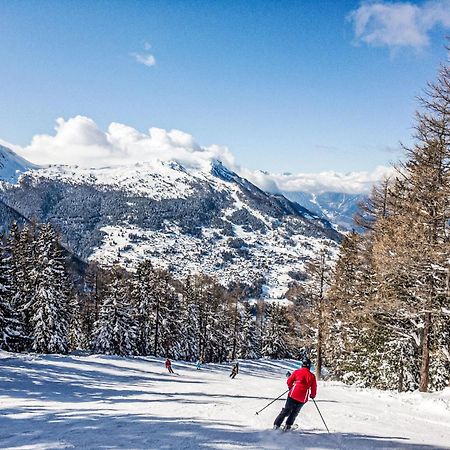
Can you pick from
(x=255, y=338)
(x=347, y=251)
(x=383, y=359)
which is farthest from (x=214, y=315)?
(x=383, y=359)

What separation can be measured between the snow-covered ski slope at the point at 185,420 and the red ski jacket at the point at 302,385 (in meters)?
0.87

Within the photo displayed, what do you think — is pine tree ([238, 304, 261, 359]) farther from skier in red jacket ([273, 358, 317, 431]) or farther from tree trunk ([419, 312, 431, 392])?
skier in red jacket ([273, 358, 317, 431])

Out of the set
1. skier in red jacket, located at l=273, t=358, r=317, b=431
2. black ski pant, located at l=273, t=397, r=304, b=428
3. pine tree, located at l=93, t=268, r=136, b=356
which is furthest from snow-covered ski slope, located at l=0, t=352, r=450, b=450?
pine tree, located at l=93, t=268, r=136, b=356

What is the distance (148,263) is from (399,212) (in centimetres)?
3378

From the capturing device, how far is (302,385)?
9.38m

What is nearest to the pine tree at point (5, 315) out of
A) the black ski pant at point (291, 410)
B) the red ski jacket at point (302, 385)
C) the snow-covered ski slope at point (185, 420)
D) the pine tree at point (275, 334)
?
the snow-covered ski slope at point (185, 420)

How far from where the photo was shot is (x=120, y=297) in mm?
45750

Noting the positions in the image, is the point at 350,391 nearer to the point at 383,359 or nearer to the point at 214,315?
the point at 383,359

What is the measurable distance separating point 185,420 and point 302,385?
11.1ft

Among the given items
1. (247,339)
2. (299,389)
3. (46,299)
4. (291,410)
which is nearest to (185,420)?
(291,410)

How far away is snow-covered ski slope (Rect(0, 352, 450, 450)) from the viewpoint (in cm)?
866

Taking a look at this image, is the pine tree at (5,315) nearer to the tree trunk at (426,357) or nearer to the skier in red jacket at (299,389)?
the skier in red jacket at (299,389)

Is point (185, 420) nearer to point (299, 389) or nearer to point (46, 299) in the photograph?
point (299, 389)

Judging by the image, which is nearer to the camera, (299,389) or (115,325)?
(299,389)
